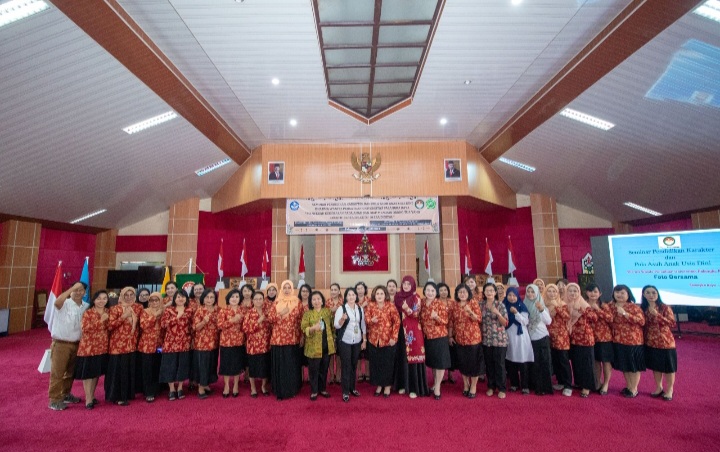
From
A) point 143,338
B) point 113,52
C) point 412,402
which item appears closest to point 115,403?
point 143,338

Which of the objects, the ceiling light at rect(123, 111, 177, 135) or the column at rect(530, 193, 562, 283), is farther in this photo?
the column at rect(530, 193, 562, 283)

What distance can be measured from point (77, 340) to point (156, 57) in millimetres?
3522

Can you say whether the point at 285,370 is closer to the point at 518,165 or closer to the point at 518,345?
the point at 518,345

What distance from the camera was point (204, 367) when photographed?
3846 millimetres

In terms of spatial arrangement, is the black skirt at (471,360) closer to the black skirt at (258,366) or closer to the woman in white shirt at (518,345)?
the woman in white shirt at (518,345)

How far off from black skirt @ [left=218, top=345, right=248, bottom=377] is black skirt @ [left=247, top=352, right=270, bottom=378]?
11cm

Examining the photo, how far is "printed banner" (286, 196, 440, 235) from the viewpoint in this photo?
8.03m

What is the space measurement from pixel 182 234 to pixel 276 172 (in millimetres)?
3904

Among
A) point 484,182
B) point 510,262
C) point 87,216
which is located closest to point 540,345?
point 484,182

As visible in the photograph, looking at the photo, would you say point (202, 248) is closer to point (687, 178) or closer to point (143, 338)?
point (143, 338)

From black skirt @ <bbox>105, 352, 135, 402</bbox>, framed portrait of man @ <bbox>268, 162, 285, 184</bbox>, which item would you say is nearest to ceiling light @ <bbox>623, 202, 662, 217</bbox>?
Result: framed portrait of man @ <bbox>268, 162, 285, 184</bbox>

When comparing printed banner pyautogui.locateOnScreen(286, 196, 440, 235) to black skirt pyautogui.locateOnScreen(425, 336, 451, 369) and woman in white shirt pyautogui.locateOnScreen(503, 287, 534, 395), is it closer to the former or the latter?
woman in white shirt pyautogui.locateOnScreen(503, 287, 534, 395)

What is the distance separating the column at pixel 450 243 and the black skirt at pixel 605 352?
5.15 metres

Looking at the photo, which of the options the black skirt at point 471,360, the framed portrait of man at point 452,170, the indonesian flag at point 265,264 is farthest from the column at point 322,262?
the black skirt at point 471,360
